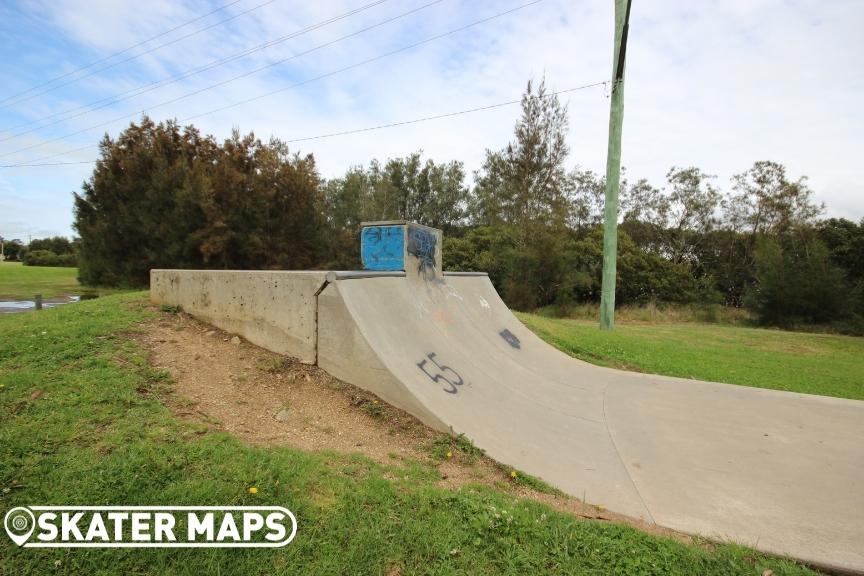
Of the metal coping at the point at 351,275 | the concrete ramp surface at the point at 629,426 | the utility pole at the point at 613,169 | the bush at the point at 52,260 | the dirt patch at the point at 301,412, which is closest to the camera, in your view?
the concrete ramp surface at the point at 629,426

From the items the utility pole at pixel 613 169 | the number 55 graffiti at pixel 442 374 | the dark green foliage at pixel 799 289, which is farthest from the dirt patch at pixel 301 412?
the dark green foliage at pixel 799 289

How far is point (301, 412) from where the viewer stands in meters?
3.85

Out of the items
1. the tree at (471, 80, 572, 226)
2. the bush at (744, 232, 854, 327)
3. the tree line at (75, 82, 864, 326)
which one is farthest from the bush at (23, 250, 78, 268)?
the bush at (744, 232, 854, 327)

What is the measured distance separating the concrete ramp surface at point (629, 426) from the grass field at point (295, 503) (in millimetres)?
607

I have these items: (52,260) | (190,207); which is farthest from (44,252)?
(190,207)

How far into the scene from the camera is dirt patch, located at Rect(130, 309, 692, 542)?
3266mm

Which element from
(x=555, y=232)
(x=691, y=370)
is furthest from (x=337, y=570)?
(x=555, y=232)

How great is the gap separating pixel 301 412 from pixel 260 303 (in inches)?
61.0

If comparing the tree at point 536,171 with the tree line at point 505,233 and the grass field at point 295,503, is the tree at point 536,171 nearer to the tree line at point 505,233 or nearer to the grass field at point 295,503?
the tree line at point 505,233

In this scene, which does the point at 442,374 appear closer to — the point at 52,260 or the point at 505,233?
the point at 505,233

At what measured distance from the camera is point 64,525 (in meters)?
2.29

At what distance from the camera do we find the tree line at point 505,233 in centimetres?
1897

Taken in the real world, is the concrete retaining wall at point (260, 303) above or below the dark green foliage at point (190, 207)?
below

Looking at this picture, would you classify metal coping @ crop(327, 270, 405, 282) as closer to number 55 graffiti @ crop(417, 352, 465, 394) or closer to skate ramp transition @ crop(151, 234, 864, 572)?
skate ramp transition @ crop(151, 234, 864, 572)
